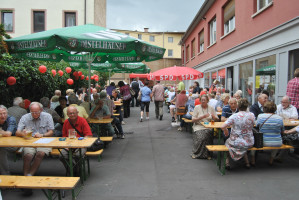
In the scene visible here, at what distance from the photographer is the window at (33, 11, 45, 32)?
69.5 ft

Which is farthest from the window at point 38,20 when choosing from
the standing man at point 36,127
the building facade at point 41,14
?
the standing man at point 36,127

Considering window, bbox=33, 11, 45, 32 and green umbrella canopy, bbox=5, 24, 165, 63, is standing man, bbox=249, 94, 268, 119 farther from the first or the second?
window, bbox=33, 11, 45, 32

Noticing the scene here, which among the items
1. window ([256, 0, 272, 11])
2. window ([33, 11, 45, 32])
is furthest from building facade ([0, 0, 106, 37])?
window ([256, 0, 272, 11])

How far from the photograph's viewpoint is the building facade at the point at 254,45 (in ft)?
23.6

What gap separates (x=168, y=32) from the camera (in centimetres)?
5041

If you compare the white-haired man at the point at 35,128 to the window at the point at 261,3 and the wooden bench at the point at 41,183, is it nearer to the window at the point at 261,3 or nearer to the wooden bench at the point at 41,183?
the wooden bench at the point at 41,183

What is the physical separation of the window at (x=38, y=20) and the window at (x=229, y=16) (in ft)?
50.1

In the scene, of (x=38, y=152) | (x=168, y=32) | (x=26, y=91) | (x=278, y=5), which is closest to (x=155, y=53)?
(x=38, y=152)

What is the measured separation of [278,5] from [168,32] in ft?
144

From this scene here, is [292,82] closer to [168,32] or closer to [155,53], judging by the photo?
[155,53]

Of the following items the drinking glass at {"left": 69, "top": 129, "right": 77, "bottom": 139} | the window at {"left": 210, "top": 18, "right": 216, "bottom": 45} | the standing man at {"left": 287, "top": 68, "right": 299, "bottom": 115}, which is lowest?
the drinking glass at {"left": 69, "top": 129, "right": 77, "bottom": 139}

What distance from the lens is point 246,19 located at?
1029cm

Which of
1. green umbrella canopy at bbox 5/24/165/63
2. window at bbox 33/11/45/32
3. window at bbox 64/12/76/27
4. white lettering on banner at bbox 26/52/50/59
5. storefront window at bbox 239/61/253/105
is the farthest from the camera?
window at bbox 64/12/76/27

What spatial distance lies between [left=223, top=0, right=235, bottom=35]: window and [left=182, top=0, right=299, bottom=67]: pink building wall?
0.26 meters
